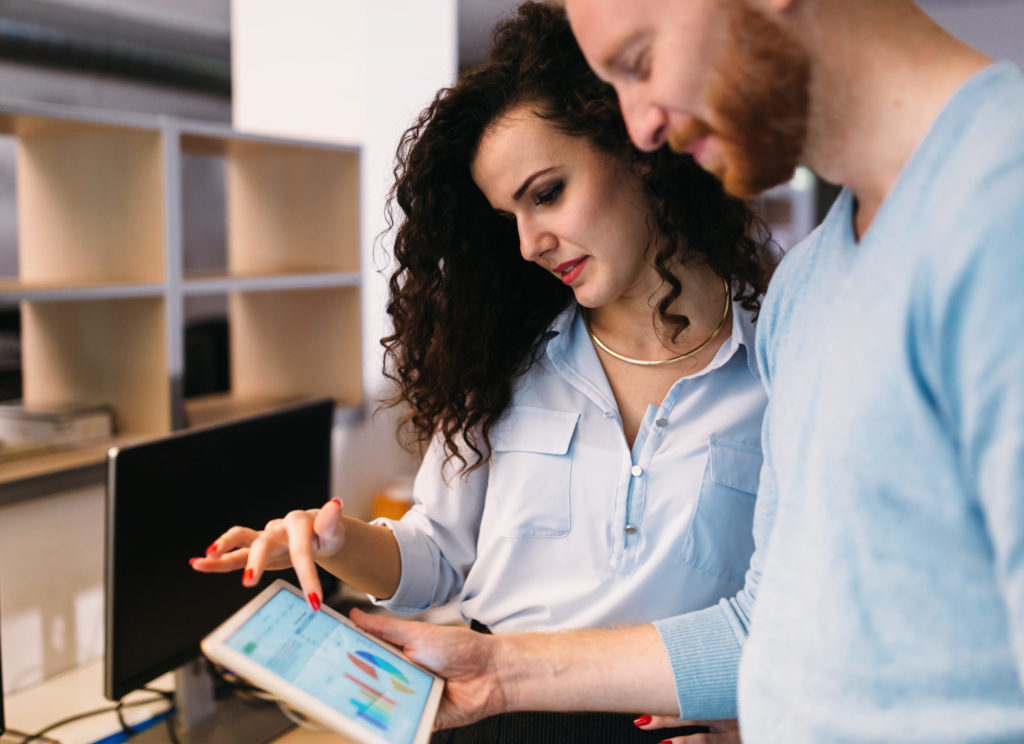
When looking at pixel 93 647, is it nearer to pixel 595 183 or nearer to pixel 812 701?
pixel 595 183

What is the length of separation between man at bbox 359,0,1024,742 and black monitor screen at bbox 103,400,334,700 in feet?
3.01

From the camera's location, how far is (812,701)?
2.38 feet

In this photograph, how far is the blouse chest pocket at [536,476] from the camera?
1.28 meters

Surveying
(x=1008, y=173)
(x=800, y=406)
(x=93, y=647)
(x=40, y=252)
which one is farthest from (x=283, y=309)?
(x=1008, y=173)

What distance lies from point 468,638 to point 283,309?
1544mm

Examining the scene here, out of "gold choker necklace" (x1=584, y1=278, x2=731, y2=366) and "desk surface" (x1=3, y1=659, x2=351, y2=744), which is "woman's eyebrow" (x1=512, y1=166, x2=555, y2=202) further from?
"desk surface" (x1=3, y1=659, x2=351, y2=744)

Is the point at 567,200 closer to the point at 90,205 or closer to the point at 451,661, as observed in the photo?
the point at 451,661

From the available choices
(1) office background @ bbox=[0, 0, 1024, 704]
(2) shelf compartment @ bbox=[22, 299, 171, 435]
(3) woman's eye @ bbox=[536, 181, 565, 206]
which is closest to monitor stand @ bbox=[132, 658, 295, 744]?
(1) office background @ bbox=[0, 0, 1024, 704]

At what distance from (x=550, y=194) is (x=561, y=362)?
26 centimetres

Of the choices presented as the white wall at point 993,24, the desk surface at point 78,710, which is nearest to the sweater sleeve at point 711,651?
the desk surface at point 78,710

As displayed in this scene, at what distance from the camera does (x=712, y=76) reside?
689 millimetres

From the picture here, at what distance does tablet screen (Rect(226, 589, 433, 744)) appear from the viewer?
894 mm

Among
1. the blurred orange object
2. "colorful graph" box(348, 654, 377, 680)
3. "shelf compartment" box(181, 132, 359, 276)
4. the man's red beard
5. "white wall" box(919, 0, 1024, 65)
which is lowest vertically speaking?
the blurred orange object

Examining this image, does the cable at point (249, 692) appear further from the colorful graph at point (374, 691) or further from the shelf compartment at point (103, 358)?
the colorful graph at point (374, 691)
